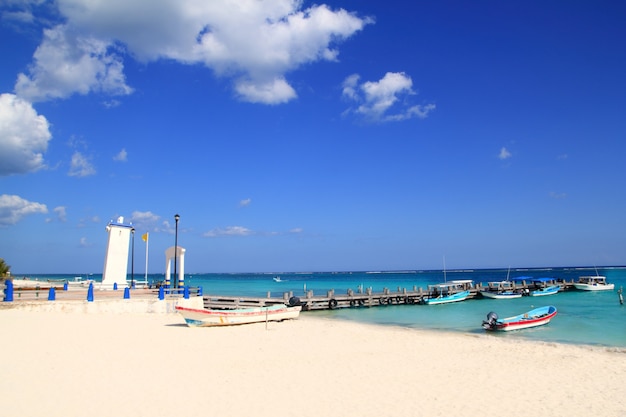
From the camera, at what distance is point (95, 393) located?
30.2 feet

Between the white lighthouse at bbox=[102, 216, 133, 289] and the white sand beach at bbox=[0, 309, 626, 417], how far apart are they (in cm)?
1115

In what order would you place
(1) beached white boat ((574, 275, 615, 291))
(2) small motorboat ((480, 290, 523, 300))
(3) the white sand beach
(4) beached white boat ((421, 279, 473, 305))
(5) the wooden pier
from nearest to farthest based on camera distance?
(3) the white sand beach → (5) the wooden pier → (4) beached white boat ((421, 279, 473, 305)) → (2) small motorboat ((480, 290, 523, 300)) → (1) beached white boat ((574, 275, 615, 291))

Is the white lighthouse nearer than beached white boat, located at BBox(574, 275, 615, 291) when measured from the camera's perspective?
Yes

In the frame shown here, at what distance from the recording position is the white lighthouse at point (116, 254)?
29531 mm

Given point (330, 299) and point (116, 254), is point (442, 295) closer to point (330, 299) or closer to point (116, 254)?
point (330, 299)

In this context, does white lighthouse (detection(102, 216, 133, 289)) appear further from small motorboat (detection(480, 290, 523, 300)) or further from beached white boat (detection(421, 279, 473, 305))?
small motorboat (detection(480, 290, 523, 300))

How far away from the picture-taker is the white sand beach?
8836mm

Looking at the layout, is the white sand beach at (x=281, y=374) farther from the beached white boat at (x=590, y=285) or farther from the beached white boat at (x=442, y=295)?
the beached white boat at (x=590, y=285)

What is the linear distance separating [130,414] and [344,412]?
4.08 metres

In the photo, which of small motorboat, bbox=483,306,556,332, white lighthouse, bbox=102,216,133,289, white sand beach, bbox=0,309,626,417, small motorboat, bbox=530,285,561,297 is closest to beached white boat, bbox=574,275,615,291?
small motorboat, bbox=530,285,561,297

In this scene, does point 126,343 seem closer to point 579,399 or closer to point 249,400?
point 249,400

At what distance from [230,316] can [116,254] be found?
1363 cm

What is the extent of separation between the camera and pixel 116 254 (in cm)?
3028

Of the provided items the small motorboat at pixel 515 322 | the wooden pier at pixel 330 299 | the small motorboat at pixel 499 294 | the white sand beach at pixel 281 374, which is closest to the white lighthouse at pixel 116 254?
the wooden pier at pixel 330 299
